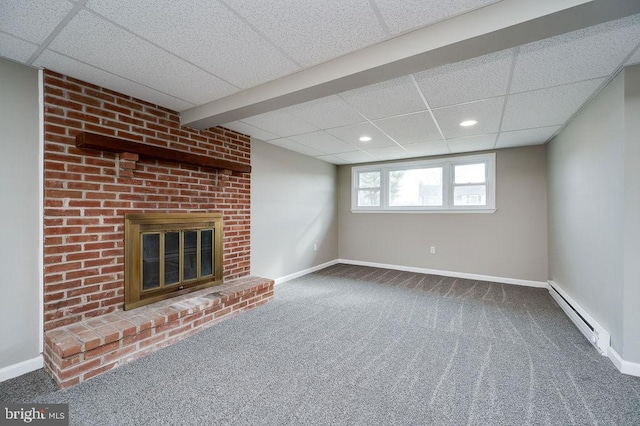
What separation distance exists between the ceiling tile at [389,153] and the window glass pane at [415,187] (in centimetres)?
44

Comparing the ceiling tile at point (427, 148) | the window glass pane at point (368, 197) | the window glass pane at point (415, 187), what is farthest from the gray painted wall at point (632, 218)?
the window glass pane at point (368, 197)

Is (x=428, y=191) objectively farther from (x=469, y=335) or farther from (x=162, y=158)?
(x=162, y=158)

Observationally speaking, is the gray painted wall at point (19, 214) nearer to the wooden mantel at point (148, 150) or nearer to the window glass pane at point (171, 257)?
the wooden mantel at point (148, 150)

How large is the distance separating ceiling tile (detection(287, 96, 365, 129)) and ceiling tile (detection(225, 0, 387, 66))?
0.78 meters

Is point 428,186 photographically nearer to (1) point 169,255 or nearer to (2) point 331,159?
(2) point 331,159

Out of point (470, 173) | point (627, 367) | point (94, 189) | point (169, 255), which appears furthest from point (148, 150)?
point (470, 173)

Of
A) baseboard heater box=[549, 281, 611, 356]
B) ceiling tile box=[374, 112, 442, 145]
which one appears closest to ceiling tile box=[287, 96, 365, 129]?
ceiling tile box=[374, 112, 442, 145]

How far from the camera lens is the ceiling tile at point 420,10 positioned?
1465 mm

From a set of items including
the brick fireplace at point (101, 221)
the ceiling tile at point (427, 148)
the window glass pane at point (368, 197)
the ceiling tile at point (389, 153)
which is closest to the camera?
the brick fireplace at point (101, 221)

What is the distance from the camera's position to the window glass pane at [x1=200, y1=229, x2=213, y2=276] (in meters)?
3.26

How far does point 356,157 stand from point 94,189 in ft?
13.4

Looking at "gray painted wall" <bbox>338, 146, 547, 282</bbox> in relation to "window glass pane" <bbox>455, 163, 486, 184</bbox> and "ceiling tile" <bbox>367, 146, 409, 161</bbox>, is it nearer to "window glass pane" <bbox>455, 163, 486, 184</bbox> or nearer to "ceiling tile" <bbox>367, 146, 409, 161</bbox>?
"window glass pane" <bbox>455, 163, 486, 184</bbox>

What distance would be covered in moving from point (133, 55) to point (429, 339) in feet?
11.0

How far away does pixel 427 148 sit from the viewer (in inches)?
178
